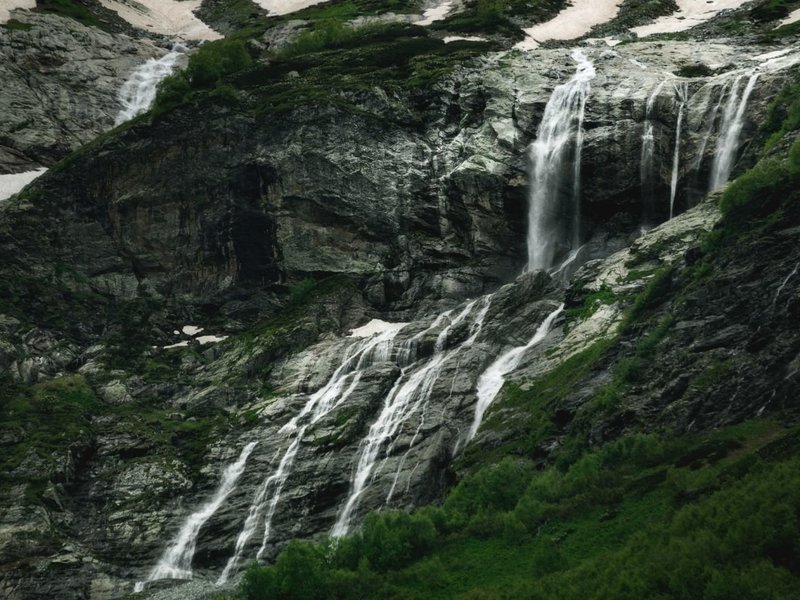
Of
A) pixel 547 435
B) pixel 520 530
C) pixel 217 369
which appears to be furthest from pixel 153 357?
pixel 520 530

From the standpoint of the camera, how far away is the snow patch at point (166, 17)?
13450cm

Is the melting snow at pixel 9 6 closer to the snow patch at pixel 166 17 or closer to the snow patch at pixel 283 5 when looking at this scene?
the snow patch at pixel 166 17

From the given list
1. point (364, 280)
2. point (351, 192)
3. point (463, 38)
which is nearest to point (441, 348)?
point (364, 280)

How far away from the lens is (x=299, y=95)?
82062 mm

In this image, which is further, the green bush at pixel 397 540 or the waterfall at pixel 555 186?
the waterfall at pixel 555 186

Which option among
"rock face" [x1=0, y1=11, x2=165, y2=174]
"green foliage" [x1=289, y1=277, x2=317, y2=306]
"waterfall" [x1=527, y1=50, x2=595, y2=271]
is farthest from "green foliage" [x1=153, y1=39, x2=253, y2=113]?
"waterfall" [x1=527, y1=50, x2=595, y2=271]

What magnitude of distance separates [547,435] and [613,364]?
15.5ft

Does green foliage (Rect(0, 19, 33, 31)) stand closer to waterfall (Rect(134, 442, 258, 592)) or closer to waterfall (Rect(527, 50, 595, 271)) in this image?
waterfall (Rect(527, 50, 595, 271))

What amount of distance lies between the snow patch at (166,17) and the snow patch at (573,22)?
1945 inches

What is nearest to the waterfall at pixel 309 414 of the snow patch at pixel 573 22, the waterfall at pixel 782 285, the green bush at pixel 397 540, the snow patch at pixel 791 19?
the green bush at pixel 397 540

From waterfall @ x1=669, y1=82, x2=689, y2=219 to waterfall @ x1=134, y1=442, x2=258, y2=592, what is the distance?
110ft

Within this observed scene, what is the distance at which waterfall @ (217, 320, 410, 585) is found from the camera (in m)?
47.5

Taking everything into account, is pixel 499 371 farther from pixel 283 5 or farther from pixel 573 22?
Result: pixel 283 5

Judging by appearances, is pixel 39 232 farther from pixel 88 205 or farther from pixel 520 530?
pixel 520 530
